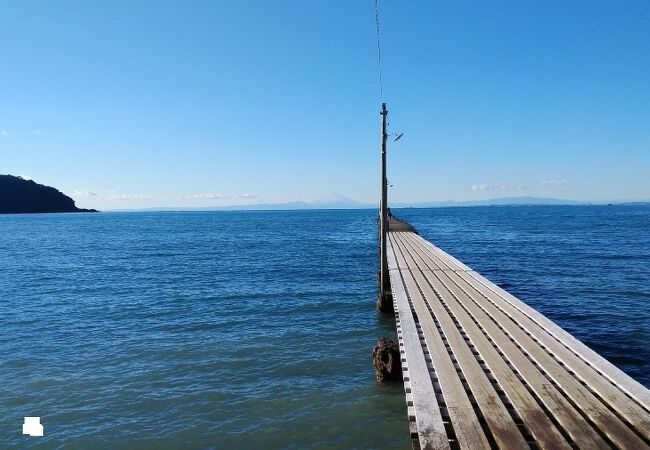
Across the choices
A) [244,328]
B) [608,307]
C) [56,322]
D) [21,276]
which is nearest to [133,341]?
[244,328]

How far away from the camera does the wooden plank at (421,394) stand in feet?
17.7

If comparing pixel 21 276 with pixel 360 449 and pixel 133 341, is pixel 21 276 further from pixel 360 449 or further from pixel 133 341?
pixel 360 449

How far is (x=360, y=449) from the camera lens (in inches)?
313

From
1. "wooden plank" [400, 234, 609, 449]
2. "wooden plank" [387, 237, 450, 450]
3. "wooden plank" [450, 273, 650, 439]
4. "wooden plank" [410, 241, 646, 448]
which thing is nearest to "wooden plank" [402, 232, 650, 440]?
"wooden plank" [450, 273, 650, 439]

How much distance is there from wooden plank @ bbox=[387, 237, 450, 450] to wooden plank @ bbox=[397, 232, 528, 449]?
11.5 inches

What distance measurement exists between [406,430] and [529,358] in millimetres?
2707

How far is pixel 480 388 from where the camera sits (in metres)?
6.79

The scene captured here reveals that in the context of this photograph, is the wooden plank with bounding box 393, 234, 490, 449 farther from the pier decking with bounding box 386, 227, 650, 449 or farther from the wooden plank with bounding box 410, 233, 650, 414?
the wooden plank with bounding box 410, 233, 650, 414

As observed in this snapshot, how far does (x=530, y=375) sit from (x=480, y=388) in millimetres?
1119

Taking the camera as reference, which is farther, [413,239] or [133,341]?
[413,239]

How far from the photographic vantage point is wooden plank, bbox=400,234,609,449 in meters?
5.45

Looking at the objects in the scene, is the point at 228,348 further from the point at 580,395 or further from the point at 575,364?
the point at 580,395

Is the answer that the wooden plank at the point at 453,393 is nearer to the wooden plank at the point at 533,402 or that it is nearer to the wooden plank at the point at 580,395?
the wooden plank at the point at 533,402

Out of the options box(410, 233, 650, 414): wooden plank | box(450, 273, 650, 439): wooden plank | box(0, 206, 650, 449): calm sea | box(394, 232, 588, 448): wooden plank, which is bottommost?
box(0, 206, 650, 449): calm sea
